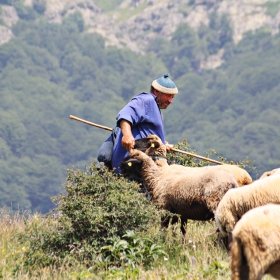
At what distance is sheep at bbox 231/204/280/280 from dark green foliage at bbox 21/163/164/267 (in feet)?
6.09

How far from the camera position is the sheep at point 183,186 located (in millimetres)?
8656

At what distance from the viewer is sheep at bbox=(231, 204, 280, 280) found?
598cm

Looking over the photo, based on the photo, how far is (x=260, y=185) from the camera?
802 centimetres

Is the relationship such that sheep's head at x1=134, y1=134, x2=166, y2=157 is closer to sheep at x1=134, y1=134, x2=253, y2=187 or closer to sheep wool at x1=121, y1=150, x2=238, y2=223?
sheep at x1=134, y1=134, x2=253, y2=187

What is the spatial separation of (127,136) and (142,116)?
0.43m

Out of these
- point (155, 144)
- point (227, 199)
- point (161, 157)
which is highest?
point (155, 144)

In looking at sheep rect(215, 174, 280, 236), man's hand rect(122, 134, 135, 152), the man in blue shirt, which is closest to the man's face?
the man in blue shirt

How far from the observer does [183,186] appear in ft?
29.5

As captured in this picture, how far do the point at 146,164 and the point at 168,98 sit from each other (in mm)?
823

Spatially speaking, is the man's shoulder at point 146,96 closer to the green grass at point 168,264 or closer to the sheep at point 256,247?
the green grass at point 168,264

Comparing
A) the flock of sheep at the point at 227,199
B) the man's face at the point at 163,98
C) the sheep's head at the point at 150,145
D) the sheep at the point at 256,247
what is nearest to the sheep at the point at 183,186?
the flock of sheep at the point at 227,199

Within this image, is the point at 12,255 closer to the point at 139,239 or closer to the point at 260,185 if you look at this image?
the point at 139,239

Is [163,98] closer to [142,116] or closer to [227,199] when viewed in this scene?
[142,116]

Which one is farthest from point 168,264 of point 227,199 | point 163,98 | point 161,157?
point 163,98
